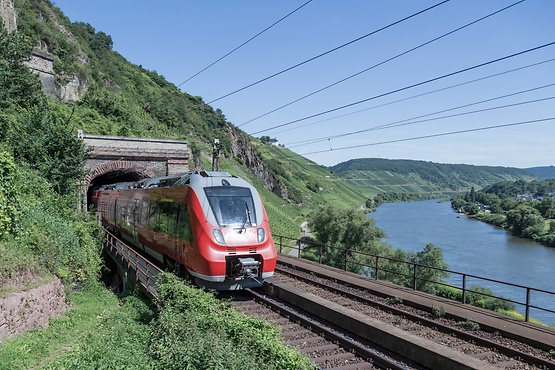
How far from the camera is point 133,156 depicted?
2680 centimetres

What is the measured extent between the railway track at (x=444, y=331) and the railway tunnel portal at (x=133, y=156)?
16.1m

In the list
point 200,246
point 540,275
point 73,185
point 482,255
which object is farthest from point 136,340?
point 482,255

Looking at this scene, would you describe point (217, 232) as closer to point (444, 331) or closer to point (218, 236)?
point (218, 236)

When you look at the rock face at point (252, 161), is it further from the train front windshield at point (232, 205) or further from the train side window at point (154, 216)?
the train front windshield at point (232, 205)

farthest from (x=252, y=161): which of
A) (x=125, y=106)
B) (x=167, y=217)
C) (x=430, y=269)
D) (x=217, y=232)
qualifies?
(x=217, y=232)

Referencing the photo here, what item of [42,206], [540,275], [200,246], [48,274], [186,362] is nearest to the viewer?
[186,362]

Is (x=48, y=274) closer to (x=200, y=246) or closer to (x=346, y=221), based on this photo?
(x=200, y=246)

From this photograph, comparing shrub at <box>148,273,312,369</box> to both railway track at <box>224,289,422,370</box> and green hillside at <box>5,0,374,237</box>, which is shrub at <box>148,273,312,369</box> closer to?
railway track at <box>224,289,422,370</box>

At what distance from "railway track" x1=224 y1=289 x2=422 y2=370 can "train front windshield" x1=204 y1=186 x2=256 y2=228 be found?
210 cm

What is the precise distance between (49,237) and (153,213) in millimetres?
3291

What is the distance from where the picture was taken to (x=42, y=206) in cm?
1675

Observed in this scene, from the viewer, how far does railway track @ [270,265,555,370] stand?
7871 millimetres

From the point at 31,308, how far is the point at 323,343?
7.14 meters

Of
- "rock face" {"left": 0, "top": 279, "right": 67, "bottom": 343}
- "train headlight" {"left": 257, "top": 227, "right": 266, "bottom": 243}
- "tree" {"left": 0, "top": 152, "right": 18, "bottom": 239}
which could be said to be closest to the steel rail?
"train headlight" {"left": 257, "top": 227, "right": 266, "bottom": 243}
